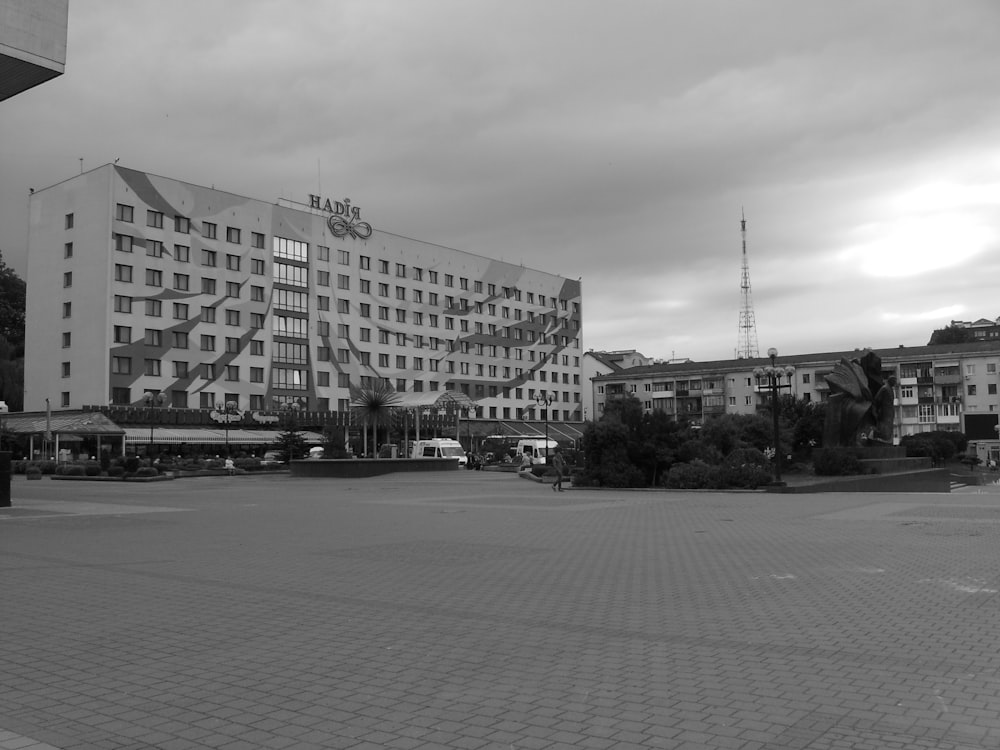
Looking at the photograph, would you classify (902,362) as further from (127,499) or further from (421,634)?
(421,634)

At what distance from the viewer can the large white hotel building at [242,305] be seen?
69188mm

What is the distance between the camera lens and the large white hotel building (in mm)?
69188

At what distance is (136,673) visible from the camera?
6.18 meters

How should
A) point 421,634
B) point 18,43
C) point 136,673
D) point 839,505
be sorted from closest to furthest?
point 136,673 → point 421,634 → point 18,43 → point 839,505

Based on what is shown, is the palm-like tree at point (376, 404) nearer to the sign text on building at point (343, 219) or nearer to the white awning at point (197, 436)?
the white awning at point (197, 436)

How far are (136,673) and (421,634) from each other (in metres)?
2.26

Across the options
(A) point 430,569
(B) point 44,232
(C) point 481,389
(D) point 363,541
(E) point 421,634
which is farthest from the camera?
(C) point 481,389

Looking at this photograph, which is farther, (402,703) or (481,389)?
(481,389)

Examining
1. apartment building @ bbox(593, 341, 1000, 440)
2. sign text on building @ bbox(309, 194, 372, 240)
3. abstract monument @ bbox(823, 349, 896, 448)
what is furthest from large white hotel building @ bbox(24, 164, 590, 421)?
abstract monument @ bbox(823, 349, 896, 448)

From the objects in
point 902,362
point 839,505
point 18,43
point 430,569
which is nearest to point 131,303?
point 18,43

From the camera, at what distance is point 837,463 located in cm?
3312

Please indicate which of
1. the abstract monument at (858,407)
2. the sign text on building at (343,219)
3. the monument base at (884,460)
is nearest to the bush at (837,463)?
the monument base at (884,460)

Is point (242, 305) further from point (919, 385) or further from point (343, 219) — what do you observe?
point (919, 385)

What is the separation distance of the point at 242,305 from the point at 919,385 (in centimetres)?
7046
